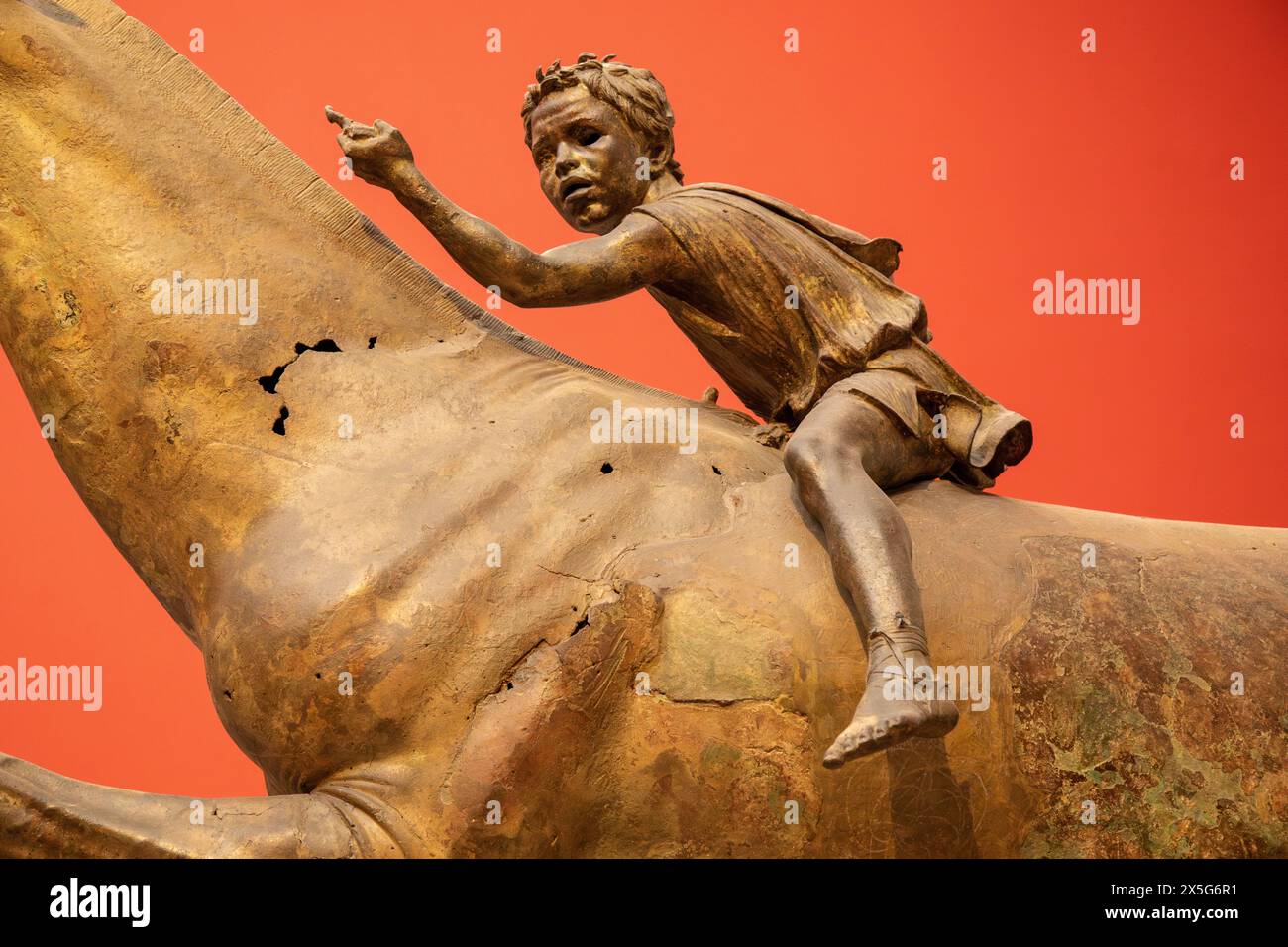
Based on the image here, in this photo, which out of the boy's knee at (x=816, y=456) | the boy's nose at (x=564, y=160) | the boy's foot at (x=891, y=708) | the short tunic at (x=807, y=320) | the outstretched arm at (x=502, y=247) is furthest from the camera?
the boy's nose at (x=564, y=160)

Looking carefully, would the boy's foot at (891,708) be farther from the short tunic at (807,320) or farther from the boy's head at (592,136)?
the boy's head at (592,136)

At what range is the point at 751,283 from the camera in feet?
11.0

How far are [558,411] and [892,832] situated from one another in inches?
38.9

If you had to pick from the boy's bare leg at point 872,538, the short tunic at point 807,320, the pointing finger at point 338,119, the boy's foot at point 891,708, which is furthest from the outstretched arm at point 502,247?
the boy's foot at point 891,708

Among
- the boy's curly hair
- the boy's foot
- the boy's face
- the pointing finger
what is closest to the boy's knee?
the boy's foot

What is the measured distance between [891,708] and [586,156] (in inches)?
56.5

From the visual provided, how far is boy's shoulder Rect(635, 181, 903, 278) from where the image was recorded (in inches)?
131

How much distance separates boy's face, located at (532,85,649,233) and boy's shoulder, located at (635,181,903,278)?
0.09 metres

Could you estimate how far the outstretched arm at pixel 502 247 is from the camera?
3150 mm

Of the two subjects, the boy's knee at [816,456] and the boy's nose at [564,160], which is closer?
the boy's knee at [816,456]

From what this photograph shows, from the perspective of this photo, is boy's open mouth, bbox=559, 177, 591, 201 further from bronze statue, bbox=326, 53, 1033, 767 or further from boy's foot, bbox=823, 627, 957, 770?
boy's foot, bbox=823, 627, 957, 770

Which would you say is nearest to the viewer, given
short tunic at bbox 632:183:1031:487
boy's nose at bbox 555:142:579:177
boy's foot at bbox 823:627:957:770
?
boy's foot at bbox 823:627:957:770

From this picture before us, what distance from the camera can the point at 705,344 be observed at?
11.5ft

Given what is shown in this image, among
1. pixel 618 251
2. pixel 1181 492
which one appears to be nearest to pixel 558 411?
pixel 618 251
